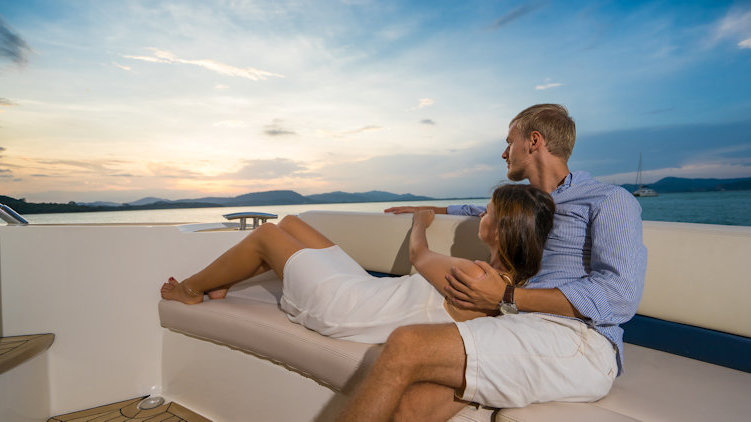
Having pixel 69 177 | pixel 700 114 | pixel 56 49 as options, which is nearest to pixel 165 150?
pixel 69 177

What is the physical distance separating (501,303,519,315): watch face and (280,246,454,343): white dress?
0.56 feet

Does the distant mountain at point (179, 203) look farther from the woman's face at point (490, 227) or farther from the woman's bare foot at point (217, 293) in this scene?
the woman's face at point (490, 227)

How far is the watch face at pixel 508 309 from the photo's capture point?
1.14 metres

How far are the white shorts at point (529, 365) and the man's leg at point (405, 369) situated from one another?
1.3 inches

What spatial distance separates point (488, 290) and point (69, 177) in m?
7.81

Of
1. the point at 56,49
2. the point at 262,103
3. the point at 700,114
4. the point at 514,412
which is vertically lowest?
the point at 514,412

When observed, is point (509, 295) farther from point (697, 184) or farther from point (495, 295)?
point (697, 184)

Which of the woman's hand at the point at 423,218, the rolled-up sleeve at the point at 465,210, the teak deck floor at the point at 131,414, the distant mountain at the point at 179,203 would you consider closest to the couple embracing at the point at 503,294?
the woman's hand at the point at 423,218

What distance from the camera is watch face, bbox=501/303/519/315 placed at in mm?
1140

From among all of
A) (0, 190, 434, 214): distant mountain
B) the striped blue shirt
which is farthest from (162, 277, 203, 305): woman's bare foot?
the striped blue shirt

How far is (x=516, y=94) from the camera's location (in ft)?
26.8

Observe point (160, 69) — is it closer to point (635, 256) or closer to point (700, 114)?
point (635, 256)

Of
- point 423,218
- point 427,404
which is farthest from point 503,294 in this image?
Result: point 423,218

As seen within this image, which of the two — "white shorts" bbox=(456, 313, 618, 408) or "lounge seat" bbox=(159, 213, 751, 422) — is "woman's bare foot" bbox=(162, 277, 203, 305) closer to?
"lounge seat" bbox=(159, 213, 751, 422)
